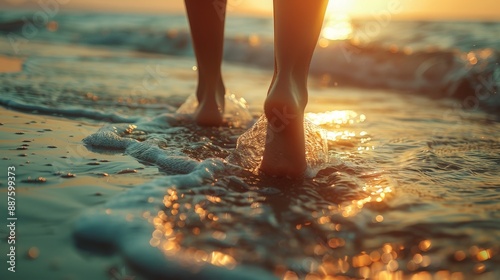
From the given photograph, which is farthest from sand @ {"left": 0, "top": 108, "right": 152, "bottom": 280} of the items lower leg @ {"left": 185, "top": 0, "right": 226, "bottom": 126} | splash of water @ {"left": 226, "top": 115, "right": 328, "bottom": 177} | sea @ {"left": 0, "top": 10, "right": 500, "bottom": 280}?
lower leg @ {"left": 185, "top": 0, "right": 226, "bottom": 126}

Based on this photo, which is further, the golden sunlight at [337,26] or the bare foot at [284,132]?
the golden sunlight at [337,26]

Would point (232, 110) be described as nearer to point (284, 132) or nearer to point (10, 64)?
point (284, 132)

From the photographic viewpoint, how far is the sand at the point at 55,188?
4.00 feet

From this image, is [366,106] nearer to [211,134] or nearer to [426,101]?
[426,101]

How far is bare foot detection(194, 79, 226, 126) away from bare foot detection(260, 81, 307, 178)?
3.11ft

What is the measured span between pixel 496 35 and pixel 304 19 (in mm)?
8343

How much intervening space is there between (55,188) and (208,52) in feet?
4.27

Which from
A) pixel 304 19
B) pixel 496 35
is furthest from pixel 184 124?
pixel 496 35

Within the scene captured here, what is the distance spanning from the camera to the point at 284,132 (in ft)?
6.08

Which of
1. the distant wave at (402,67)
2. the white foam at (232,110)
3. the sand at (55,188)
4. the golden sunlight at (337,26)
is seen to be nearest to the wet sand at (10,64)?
the sand at (55,188)

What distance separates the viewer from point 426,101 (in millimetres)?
4918

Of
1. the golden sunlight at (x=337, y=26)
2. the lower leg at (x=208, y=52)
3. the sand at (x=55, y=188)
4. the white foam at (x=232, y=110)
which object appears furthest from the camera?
the golden sunlight at (x=337, y=26)

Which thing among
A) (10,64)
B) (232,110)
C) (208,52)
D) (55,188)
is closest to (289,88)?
(55,188)

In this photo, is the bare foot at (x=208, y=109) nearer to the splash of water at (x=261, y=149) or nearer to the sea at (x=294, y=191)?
the sea at (x=294, y=191)
